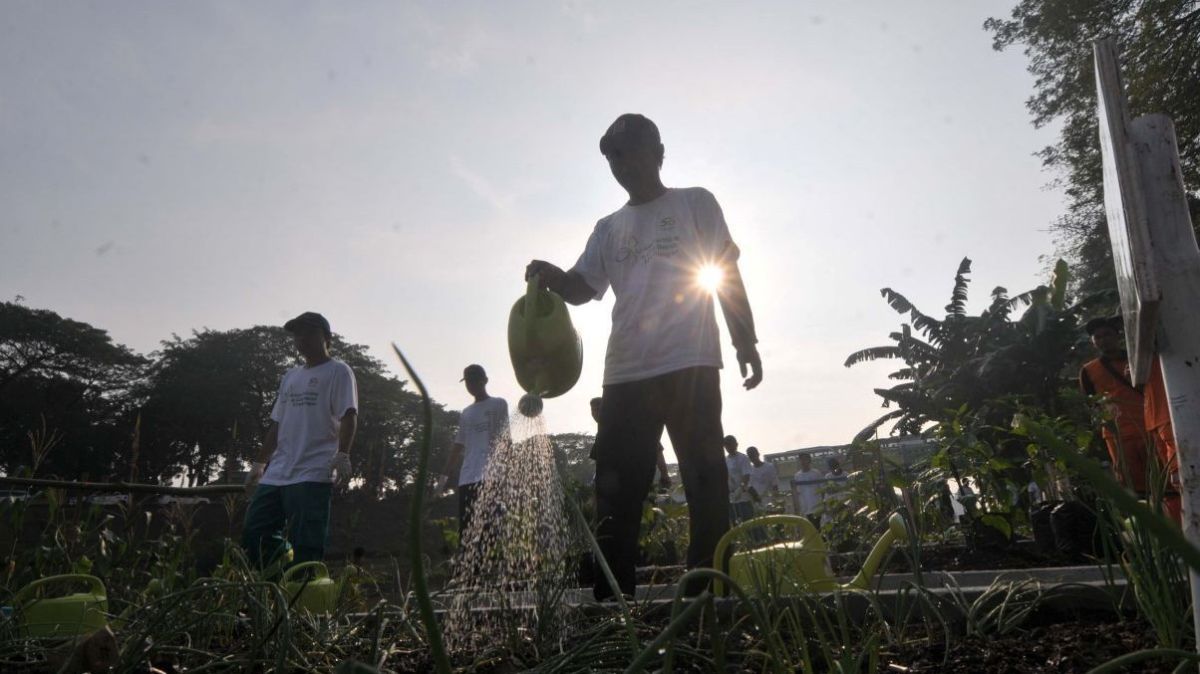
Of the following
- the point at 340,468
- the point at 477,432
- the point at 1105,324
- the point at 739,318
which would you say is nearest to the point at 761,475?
the point at 477,432

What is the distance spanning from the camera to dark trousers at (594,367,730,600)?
244cm

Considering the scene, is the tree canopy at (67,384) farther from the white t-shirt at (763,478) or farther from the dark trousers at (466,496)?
the dark trousers at (466,496)

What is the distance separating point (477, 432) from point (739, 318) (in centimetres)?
356

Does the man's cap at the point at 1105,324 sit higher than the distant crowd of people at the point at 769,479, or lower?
higher

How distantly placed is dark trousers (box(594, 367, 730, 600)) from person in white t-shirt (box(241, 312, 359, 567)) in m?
1.79

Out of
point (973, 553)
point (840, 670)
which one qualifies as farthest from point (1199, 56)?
point (840, 670)

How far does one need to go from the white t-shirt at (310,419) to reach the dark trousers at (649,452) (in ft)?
6.37

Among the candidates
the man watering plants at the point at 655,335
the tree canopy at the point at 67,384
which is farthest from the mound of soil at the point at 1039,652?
the tree canopy at the point at 67,384

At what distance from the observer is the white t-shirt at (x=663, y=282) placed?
2.62m

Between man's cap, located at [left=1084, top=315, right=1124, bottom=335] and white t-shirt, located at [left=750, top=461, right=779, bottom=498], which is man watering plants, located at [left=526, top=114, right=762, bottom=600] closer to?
man's cap, located at [left=1084, top=315, right=1124, bottom=335]

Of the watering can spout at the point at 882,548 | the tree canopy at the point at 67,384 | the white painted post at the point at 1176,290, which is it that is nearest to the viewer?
the white painted post at the point at 1176,290

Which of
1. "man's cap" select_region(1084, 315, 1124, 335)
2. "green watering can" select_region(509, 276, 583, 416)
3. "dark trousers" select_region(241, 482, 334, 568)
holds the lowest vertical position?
"dark trousers" select_region(241, 482, 334, 568)

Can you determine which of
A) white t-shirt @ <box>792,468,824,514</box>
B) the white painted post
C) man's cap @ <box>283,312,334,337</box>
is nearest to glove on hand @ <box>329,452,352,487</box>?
man's cap @ <box>283,312,334,337</box>

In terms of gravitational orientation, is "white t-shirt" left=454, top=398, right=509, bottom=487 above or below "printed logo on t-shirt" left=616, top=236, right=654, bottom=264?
below
